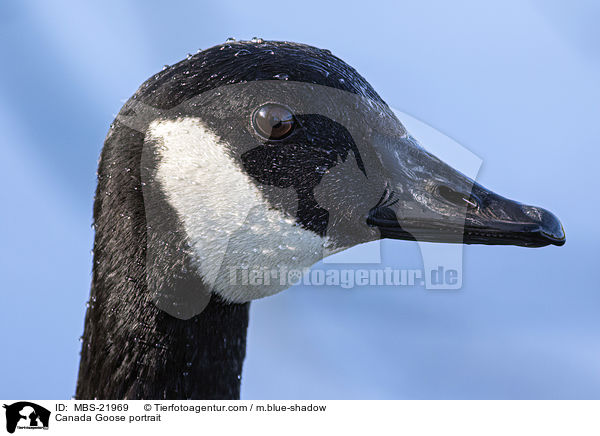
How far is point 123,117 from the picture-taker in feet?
4.70

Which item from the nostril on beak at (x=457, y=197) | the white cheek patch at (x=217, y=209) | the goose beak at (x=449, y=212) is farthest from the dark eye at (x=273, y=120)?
the nostril on beak at (x=457, y=197)

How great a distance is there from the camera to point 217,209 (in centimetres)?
135

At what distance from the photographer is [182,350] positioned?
1.48 m

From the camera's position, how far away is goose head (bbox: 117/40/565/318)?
1.34m

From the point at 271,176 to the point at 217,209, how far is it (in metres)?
0.16

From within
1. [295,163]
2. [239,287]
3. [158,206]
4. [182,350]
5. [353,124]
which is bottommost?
[182,350]

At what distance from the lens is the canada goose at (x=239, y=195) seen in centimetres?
135

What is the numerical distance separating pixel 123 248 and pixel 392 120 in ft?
2.55

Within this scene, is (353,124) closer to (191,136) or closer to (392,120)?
(392,120)
